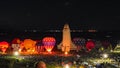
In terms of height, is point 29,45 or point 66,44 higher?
point 29,45

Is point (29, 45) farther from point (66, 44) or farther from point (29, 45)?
point (66, 44)

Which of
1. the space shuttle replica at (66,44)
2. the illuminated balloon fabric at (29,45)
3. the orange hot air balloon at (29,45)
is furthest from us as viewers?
the illuminated balloon fabric at (29,45)

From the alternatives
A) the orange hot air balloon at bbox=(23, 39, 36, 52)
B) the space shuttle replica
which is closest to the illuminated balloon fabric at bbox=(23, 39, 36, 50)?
the orange hot air balloon at bbox=(23, 39, 36, 52)

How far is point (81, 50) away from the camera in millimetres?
79562

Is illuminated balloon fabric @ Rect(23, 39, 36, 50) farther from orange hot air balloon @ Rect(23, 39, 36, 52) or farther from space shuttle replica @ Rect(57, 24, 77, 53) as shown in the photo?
space shuttle replica @ Rect(57, 24, 77, 53)

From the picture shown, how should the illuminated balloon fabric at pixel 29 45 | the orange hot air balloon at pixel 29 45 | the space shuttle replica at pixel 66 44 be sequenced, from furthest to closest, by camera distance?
the illuminated balloon fabric at pixel 29 45, the orange hot air balloon at pixel 29 45, the space shuttle replica at pixel 66 44

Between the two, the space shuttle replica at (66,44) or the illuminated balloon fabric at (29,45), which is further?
the illuminated balloon fabric at (29,45)

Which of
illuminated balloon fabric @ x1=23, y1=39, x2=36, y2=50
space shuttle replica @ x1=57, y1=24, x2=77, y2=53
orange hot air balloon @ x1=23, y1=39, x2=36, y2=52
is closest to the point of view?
space shuttle replica @ x1=57, y1=24, x2=77, y2=53

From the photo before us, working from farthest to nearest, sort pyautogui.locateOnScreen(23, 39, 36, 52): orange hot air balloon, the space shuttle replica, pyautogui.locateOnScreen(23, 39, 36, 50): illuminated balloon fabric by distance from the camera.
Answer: pyautogui.locateOnScreen(23, 39, 36, 50): illuminated balloon fabric, pyautogui.locateOnScreen(23, 39, 36, 52): orange hot air balloon, the space shuttle replica

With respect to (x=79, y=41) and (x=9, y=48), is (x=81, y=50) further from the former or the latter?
(x=9, y=48)

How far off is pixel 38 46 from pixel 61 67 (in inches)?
1569

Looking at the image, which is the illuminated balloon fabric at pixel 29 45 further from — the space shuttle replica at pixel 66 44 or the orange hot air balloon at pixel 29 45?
the space shuttle replica at pixel 66 44

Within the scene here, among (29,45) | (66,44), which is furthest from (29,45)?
(66,44)

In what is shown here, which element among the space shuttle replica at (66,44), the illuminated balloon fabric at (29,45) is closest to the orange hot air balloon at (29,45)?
the illuminated balloon fabric at (29,45)
